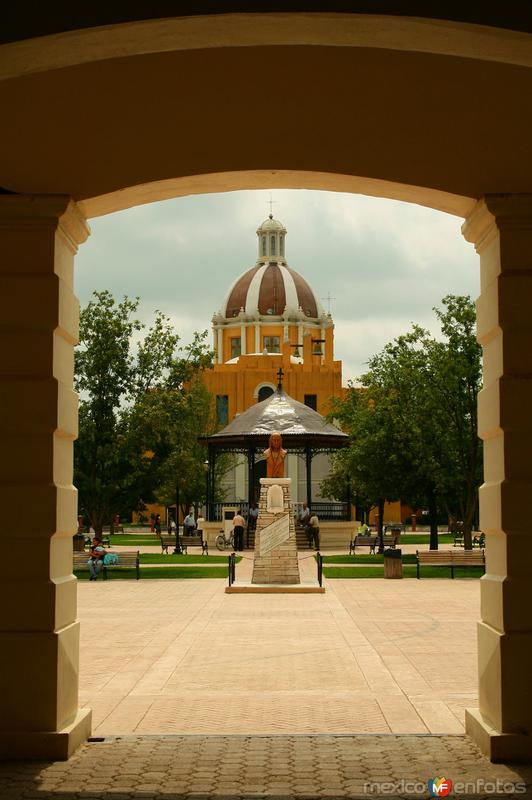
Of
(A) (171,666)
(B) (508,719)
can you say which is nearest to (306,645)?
(A) (171,666)

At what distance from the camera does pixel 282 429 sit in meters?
46.7

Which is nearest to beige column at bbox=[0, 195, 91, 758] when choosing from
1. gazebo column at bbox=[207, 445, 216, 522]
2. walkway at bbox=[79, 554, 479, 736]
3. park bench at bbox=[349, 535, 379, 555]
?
walkway at bbox=[79, 554, 479, 736]

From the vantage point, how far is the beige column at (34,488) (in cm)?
735

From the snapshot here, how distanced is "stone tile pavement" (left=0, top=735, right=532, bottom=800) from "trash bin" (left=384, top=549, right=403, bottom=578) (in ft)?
61.5

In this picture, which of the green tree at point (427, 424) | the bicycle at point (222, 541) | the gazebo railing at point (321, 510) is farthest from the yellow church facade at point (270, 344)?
the green tree at point (427, 424)

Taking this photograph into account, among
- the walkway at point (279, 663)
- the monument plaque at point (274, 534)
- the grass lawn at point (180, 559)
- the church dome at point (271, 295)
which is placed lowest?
the grass lawn at point (180, 559)

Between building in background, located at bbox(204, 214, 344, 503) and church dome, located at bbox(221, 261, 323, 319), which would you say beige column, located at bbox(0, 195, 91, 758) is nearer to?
building in background, located at bbox(204, 214, 344, 503)

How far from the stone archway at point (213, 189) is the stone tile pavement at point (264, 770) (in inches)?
11.6

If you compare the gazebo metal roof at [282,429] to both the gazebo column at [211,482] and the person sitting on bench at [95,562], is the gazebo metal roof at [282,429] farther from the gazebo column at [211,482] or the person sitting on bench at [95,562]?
the person sitting on bench at [95,562]

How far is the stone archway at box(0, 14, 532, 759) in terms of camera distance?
6.32 meters

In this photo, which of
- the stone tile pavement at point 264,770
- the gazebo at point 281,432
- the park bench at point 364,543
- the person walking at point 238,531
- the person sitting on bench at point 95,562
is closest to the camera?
the stone tile pavement at point 264,770

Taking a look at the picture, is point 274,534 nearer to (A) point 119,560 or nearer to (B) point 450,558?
(B) point 450,558

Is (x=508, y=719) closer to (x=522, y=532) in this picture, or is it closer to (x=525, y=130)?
(x=522, y=532)

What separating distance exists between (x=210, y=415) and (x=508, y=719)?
223 feet
